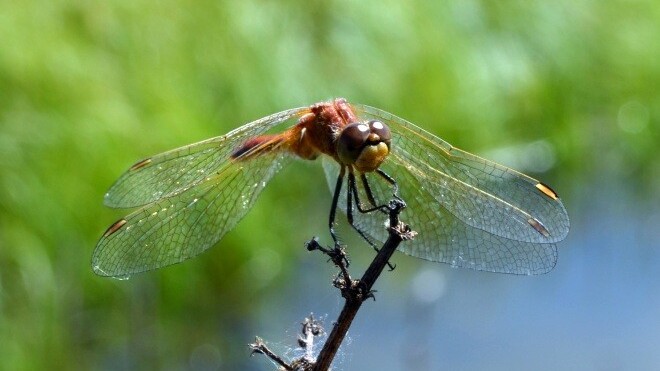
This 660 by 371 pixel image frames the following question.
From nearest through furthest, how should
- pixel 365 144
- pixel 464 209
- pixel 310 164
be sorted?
pixel 365 144
pixel 464 209
pixel 310 164

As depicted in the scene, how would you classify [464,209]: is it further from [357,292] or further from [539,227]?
[357,292]

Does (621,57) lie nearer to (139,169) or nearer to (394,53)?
(394,53)

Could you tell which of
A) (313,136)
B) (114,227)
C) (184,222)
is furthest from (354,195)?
(114,227)

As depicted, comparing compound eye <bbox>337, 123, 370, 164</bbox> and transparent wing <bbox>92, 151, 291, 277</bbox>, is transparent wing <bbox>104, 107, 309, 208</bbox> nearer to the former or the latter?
transparent wing <bbox>92, 151, 291, 277</bbox>

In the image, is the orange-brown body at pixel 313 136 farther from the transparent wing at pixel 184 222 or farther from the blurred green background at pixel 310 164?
the blurred green background at pixel 310 164

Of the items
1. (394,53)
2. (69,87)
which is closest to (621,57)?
(394,53)
